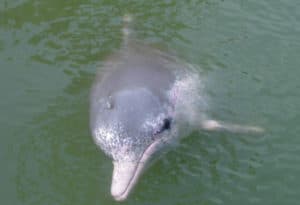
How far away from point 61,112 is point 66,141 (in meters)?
0.87

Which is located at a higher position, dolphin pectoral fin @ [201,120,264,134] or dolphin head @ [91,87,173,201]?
dolphin head @ [91,87,173,201]

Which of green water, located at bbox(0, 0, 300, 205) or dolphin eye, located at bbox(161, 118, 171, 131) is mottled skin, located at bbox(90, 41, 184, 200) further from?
green water, located at bbox(0, 0, 300, 205)

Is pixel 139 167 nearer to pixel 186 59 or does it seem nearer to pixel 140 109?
pixel 140 109

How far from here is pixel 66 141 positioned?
9.48 meters

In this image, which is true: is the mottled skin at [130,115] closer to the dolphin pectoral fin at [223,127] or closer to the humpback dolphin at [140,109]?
the humpback dolphin at [140,109]

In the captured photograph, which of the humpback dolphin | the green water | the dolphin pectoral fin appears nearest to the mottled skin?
the humpback dolphin

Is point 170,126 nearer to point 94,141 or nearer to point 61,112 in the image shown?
point 94,141

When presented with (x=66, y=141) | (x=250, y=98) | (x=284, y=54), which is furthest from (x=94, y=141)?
(x=284, y=54)

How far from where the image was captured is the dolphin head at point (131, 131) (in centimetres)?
796

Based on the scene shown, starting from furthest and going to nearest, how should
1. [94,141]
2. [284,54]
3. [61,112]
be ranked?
1. [284,54]
2. [61,112]
3. [94,141]

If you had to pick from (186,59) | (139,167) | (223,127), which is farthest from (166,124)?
(186,59)

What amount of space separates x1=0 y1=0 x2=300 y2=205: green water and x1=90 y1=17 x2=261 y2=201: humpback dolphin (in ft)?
1.23

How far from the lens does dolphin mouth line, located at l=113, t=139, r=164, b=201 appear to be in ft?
25.2

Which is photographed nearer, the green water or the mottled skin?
the mottled skin
